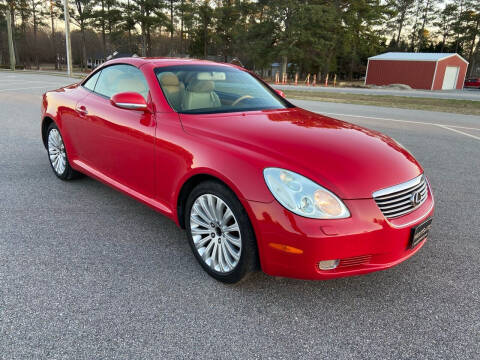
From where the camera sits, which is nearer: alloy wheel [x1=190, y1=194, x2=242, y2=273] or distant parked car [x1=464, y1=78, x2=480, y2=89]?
alloy wheel [x1=190, y1=194, x2=242, y2=273]

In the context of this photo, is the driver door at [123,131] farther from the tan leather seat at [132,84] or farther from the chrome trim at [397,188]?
the chrome trim at [397,188]

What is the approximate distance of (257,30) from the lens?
4691 cm

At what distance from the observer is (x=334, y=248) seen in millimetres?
2283

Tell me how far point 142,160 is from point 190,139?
65cm

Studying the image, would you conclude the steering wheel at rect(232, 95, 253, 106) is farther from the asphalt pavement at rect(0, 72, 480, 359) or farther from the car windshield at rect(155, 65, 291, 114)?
the asphalt pavement at rect(0, 72, 480, 359)

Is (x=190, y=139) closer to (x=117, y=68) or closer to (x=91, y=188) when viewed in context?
(x=117, y=68)

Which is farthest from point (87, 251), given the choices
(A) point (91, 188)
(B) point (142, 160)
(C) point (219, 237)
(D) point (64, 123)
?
(D) point (64, 123)

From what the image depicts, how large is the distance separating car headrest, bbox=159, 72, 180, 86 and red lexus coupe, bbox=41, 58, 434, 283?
10mm

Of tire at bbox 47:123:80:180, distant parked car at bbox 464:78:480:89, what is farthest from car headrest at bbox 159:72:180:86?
distant parked car at bbox 464:78:480:89

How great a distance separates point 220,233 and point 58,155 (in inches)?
120

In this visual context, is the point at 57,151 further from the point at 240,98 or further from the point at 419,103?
the point at 419,103

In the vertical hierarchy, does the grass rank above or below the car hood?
below

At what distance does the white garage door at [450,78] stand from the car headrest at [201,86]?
45.5 metres

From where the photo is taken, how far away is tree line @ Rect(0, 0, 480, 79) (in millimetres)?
46188
